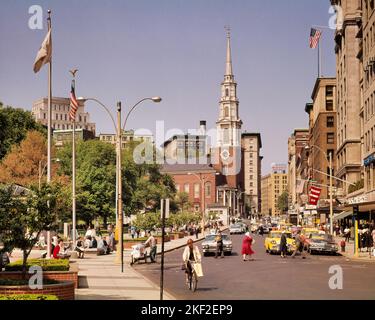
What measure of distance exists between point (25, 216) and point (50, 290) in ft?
10.2

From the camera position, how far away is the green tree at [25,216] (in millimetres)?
19344

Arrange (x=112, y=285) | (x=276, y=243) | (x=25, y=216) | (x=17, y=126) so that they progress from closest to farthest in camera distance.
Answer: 1. (x=25, y=216)
2. (x=112, y=285)
3. (x=276, y=243)
4. (x=17, y=126)

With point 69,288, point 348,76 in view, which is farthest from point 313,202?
point 69,288

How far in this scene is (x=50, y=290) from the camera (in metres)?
17.7

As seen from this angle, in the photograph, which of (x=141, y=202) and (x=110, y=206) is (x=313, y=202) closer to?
(x=110, y=206)

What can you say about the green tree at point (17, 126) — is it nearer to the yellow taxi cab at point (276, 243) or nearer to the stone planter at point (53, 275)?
the yellow taxi cab at point (276, 243)

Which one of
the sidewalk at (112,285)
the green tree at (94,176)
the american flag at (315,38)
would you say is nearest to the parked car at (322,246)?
the sidewalk at (112,285)

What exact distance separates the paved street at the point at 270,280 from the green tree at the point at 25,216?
15.5ft

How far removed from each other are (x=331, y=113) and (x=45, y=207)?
106 meters

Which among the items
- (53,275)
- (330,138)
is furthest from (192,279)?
(330,138)

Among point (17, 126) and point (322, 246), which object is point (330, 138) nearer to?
point (17, 126)

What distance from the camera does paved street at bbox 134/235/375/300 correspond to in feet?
70.6

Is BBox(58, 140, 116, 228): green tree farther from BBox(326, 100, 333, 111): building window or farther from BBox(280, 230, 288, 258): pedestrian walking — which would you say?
BBox(326, 100, 333, 111): building window

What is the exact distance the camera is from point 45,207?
21.0 meters
